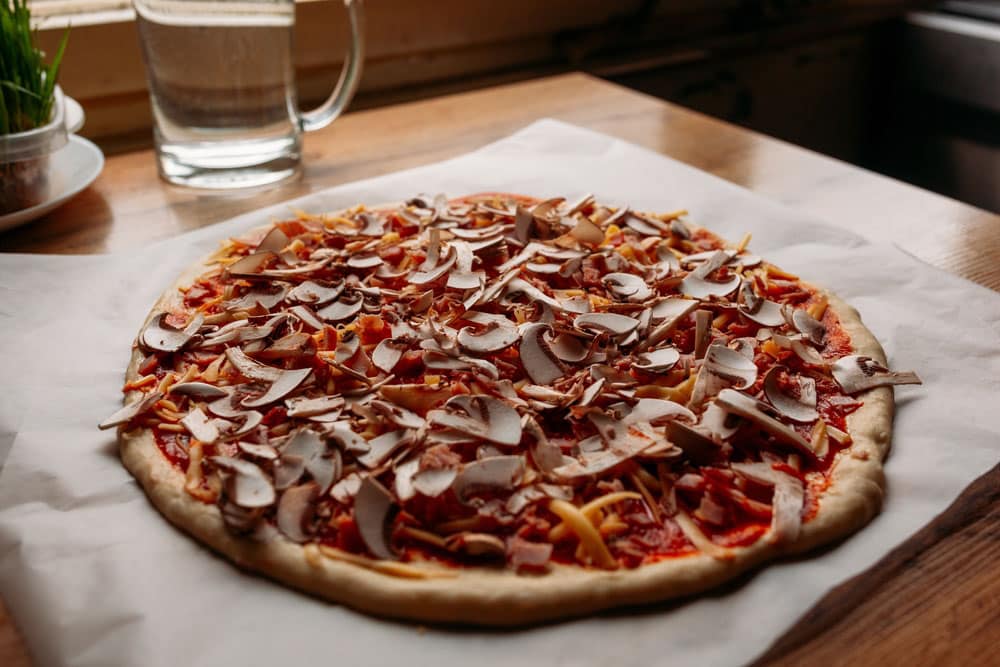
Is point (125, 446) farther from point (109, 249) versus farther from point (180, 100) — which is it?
point (180, 100)

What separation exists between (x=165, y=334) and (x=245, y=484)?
436 mm

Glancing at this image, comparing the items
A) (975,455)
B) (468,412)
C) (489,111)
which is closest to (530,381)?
(468,412)

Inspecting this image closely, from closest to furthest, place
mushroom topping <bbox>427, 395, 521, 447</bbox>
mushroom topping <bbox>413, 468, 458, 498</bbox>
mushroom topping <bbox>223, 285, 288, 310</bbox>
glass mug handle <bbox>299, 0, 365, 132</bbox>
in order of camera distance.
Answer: mushroom topping <bbox>413, 468, 458, 498</bbox>, mushroom topping <bbox>427, 395, 521, 447</bbox>, mushroom topping <bbox>223, 285, 288, 310</bbox>, glass mug handle <bbox>299, 0, 365, 132</bbox>

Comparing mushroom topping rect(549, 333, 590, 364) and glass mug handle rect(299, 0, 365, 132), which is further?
glass mug handle rect(299, 0, 365, 132)

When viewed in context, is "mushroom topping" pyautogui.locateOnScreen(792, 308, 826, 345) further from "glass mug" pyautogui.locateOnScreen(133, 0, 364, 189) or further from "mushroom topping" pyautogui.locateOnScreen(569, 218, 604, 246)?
"glass mug" pyautogui.locateOnScreen(133, 0, 364, 189)

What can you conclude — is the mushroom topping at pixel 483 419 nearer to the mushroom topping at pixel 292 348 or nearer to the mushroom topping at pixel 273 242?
the mushroom topping at pixel 292 348

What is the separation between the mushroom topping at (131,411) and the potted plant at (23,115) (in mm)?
758

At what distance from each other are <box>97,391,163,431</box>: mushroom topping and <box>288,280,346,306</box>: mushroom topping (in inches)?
13.2

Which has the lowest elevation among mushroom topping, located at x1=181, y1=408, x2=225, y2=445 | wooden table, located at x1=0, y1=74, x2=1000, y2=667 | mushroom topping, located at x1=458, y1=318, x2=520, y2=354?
wooden table, located at x1=0, y1=74, x2=1000, y2=667

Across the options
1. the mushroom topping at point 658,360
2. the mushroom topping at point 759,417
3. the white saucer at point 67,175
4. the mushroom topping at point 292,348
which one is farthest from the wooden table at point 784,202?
the mushroom topping at point 292,348

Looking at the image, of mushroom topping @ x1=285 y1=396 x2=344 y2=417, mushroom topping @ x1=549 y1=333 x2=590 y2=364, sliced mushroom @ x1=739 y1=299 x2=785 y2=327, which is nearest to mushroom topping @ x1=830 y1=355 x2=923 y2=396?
sliced mushroom @ x1=739 y1=299 x2=785 y2=327

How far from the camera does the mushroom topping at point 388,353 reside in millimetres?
1432

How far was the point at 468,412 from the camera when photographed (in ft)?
4.30

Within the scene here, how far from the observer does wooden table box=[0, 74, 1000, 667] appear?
1.05 metres
